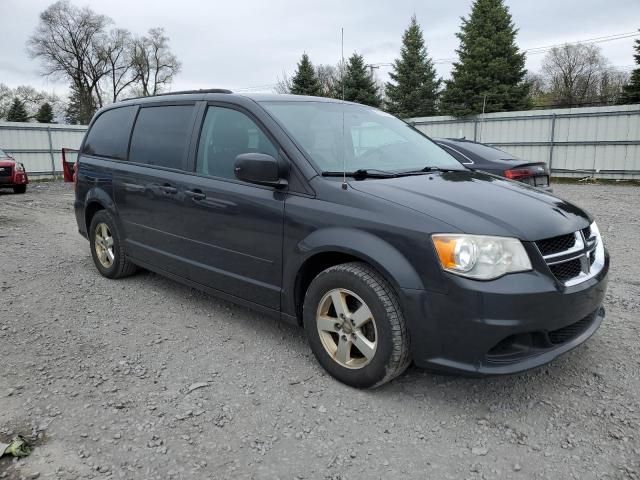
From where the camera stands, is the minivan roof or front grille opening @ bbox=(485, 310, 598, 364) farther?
the minivan roof

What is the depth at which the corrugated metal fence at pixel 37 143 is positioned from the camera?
734 inches

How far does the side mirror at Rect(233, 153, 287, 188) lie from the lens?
3039 millimetres

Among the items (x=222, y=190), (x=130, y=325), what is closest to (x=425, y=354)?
(x=222, y=190)

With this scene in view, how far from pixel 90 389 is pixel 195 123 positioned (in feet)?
6.70

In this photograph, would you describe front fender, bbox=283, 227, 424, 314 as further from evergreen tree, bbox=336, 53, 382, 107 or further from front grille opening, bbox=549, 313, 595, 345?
evergreen tree, bbox=336, 53, 382, 107

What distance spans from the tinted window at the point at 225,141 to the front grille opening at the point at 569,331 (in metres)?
2.02

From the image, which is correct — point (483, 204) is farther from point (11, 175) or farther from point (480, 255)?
point (11, 175)

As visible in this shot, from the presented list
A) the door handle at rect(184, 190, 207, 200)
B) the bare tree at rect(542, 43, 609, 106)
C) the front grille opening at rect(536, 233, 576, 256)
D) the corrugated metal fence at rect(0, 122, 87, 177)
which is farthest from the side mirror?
the bare tree at rect(542, 43, 609, 106)

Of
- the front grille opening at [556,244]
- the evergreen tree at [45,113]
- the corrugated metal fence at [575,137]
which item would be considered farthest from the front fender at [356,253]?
the evergreen tree at [45,113]

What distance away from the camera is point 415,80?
31656mm

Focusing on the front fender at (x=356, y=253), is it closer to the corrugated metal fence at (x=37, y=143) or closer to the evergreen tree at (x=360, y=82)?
the corrugated metal fence at (x=37, y=143)

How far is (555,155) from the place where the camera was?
17.3 metres

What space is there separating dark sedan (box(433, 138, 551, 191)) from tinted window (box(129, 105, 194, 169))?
4.32 metres

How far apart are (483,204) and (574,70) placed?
165 feet
